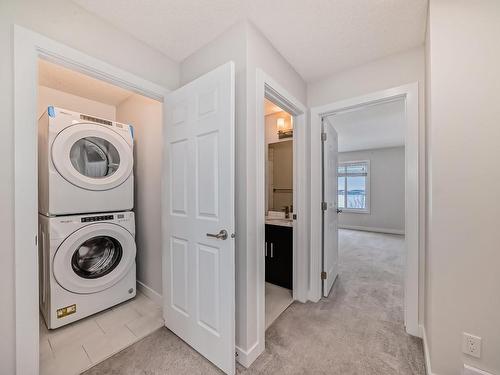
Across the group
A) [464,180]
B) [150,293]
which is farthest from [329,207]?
[150,293]

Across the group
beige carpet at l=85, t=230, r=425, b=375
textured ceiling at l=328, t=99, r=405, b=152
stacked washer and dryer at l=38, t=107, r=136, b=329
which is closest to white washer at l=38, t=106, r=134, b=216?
stacked washer and dryer at l=38, t=107, r=136, b=329

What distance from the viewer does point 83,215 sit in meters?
1.86

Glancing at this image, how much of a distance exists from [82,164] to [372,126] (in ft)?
14.6

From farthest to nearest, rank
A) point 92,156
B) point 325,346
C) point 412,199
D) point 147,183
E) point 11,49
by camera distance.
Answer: point 147,183
point 92,156
point 412,199
point 325,346
point 11,49

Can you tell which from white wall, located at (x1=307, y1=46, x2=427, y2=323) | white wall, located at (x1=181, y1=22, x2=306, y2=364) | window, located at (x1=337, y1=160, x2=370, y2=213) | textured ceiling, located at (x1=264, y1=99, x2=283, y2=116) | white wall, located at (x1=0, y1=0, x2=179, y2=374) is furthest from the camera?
window, located at (x1=337, y1=160, x2=370, y2=213)

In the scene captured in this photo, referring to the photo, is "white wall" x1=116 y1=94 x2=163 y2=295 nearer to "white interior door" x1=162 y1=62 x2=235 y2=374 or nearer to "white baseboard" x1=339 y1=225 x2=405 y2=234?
"white interior door" x1=162 y1=62 x2=235 y2=374

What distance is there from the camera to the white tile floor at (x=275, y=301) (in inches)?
76.9

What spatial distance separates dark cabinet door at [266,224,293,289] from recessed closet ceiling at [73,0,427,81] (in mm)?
1802

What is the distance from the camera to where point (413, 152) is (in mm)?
1672

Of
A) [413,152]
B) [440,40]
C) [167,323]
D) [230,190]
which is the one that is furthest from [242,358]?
[440,40]

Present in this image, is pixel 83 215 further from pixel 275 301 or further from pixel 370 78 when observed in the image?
pixel 370 78

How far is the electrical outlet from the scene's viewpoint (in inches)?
44.2

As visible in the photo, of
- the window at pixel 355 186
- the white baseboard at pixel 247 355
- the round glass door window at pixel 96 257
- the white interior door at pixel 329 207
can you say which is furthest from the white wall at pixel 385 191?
the round glass door window at pixel 96 257

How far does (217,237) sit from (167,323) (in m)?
1.07
